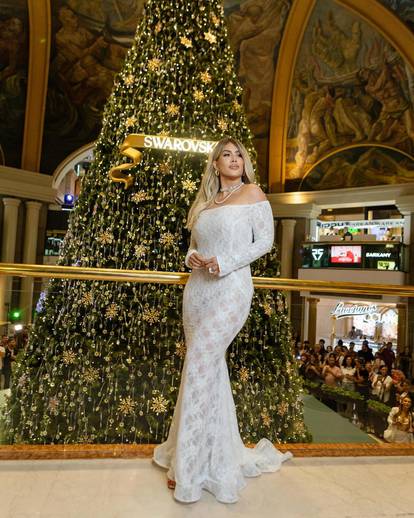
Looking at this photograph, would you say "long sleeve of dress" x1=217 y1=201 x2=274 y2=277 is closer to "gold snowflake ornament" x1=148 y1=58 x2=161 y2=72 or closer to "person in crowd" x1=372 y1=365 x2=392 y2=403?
"person in crowd" x1=372 y1=365 x2=392 y2=403

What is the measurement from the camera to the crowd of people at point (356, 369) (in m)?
4.56

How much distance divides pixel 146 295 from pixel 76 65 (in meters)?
15.3

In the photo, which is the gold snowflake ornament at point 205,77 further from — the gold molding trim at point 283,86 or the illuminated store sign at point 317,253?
the illuminated store sign at point 317,253

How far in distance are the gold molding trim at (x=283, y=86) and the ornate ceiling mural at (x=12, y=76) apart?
30.8 feet

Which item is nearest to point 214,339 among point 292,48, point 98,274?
point 98,274

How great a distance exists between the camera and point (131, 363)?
4.00 metres

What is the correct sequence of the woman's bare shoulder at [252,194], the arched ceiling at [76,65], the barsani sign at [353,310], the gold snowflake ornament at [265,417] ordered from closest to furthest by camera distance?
1. the woman's bare shoulder at [252,194]
2. the gold snowflake ornament at [265,417]
3. the barsani sign at [353,310]
4. the arched ceiling at [76,65]

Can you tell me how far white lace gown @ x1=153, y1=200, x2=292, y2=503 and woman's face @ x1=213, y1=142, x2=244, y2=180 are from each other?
0.23 m

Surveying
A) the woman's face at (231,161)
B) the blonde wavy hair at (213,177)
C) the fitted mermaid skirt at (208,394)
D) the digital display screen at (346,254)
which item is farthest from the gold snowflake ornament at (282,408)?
the digital display screen at (346,254)

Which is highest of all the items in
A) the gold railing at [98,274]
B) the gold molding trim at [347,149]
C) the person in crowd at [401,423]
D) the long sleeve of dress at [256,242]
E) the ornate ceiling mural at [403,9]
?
the ornate ceiling mural at [403,9]

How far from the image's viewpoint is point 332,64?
16.5 metres

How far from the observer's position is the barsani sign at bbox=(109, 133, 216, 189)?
4.45 meters

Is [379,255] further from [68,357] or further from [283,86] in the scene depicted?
[68,357]

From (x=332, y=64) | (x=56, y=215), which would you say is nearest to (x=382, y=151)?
(x=332, y=64)
